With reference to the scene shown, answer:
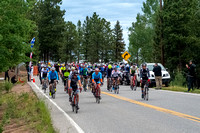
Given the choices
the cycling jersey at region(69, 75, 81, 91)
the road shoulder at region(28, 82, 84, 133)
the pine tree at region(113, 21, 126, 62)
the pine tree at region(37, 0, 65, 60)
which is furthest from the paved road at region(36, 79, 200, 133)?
the pine tree at region(113, 21, 126, 62)

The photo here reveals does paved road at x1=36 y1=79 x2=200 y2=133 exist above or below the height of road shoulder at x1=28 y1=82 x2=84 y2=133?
above

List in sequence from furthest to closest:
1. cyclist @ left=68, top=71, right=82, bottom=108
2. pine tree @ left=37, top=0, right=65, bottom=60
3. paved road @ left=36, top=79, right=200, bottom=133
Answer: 1. pine tree @ left=37, top=0, right=65, bottom=60
2. cyclist @ left=68, top=71, right=82, bottom=108
3. paved road @ left=36, top=79, right=200, bottom=133

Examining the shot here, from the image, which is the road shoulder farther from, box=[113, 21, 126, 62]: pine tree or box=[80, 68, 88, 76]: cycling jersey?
box=[113, 21, 126, 62]: pine tree

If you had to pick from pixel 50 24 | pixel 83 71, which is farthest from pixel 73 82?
pixel 50 24

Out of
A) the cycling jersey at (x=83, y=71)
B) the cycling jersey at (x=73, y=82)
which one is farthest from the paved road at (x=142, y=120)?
the cycling jersey at (x=83, y=71)

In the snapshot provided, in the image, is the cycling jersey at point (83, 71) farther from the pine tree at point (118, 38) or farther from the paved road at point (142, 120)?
the pine tree at point (118, 38)

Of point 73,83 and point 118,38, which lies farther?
point 118,38

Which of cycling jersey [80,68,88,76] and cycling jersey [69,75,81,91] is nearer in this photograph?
cycling jersey [69,75,81,91]

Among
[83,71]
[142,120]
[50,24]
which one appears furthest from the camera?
[50,24]

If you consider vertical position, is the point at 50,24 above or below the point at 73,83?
above

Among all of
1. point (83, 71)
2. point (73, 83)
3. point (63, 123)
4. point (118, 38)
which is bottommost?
point (63, 123)

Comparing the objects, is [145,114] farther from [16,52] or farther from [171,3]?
[171,3]

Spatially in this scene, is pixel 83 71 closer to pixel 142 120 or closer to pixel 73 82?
pixel 73 82

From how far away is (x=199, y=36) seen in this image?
4644 centimetres
